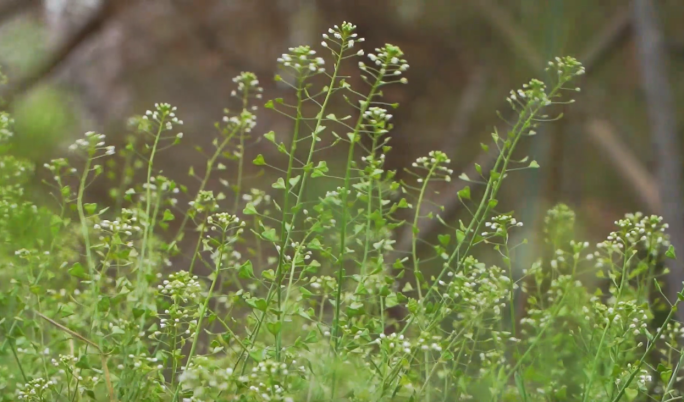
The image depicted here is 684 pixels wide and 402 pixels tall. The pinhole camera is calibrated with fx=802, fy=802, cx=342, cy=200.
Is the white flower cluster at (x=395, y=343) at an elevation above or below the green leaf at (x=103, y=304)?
above

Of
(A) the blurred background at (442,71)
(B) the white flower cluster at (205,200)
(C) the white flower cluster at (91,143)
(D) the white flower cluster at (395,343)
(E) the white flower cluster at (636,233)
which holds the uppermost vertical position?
(A) the blurred background at (442,71)

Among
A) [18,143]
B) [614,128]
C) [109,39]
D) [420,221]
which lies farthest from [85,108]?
[614,128]

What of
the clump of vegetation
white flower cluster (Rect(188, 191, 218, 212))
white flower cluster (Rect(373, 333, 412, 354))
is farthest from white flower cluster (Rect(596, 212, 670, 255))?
white flower cluster (Rect(188, 191, 218, 212))

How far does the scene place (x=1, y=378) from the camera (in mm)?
660

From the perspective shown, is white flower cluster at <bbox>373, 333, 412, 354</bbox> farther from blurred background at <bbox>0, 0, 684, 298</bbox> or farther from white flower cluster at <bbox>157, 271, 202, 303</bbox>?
blurred background at <bbox>0, 0, 684, 298</bbox>

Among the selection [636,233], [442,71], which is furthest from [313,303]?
[442,71]

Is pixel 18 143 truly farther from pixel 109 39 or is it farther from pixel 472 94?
pixel 472 94

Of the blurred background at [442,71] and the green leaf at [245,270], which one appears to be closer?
the green leaf at [245,270]

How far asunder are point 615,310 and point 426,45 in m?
1.86

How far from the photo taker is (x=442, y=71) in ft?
7.97

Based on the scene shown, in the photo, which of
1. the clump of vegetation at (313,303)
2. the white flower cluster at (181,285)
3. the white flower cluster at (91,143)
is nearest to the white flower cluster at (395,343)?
the clump of vegetation at (313,303)

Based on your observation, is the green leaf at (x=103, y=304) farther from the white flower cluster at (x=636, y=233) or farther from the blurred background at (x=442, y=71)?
the blurred background at (x=442, y=71)

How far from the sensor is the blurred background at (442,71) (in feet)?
6.70

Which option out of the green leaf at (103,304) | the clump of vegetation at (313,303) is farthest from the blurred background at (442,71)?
the green leaf at (103,304)
